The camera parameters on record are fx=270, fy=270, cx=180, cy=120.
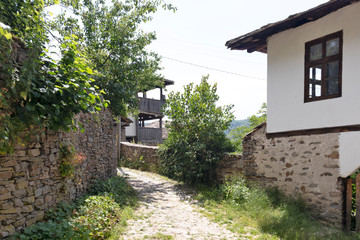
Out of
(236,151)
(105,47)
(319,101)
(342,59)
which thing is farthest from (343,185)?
(105,47)

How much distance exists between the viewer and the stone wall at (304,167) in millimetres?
6422

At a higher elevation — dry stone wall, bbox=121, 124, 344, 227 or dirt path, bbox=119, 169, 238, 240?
dry stone wall, bbox=121, 124, 344, 227

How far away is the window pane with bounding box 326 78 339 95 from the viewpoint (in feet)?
20.1

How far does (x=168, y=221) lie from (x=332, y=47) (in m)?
5.68

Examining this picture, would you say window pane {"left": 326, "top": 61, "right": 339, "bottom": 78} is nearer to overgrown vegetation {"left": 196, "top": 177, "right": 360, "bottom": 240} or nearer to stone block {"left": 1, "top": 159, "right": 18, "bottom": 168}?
overgrown vegetation {"left": 196, "top": 177, "right": 360, "bottom": 240}

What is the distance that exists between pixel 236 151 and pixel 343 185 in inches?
192

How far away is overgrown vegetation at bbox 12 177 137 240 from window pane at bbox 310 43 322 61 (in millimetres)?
5992

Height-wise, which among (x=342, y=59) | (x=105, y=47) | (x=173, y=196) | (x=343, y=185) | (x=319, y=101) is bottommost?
(x=173, y=196)

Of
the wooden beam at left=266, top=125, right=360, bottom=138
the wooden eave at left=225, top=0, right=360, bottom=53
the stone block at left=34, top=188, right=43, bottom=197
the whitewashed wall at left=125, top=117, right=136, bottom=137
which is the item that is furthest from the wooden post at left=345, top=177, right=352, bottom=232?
the whitewashed wall at left=125, top=117, right=136, bottom=137

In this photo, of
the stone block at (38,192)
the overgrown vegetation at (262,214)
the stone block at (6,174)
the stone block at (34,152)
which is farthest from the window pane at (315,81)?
the stone block at (6,174)

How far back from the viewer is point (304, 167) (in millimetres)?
7098

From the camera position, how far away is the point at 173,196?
9.62m

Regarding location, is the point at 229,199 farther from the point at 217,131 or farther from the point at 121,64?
the point at 121,64

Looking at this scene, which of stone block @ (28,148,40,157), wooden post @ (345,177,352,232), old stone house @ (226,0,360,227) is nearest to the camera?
stone block @ (28,148,40,157)
